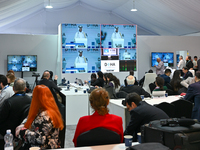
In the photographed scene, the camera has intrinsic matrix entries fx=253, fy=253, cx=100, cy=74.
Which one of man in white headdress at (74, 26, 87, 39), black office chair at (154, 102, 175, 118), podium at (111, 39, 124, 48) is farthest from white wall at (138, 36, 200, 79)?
black office chair at (154, 102, 175, 118)

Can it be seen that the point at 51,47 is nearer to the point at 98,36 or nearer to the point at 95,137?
the point at 98,36

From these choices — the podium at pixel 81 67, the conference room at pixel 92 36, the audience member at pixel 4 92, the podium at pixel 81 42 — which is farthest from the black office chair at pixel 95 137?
the podium at pixel 81 42

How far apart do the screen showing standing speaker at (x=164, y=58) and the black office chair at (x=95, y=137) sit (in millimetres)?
11970

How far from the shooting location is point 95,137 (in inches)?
89.0

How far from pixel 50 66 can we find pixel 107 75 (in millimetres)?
7291

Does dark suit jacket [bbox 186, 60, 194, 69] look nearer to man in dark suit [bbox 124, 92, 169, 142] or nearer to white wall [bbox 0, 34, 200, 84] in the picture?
white wall [bbox 0, 34, 200, 84]

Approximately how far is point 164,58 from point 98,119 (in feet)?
40.2

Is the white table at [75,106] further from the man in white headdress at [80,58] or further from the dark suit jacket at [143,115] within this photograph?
the man in white headdress at [80,58]

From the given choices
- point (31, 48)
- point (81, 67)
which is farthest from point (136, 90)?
point (31, 48)

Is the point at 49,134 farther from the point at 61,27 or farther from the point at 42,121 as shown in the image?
the point at 61,27

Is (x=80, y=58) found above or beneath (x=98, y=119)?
above

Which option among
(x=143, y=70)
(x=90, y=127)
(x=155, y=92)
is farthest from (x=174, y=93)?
(x=143, y=70)

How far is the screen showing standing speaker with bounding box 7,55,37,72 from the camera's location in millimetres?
12625

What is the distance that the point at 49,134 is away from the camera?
7.84ft
